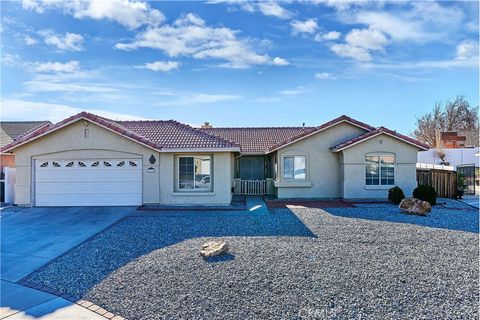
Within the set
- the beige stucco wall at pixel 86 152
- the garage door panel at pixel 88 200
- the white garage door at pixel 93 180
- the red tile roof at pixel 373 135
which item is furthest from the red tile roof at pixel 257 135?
the garage door panel at pixel 88 200

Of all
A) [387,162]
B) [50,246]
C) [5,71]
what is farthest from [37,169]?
[387,162]

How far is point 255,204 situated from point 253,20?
8937mm

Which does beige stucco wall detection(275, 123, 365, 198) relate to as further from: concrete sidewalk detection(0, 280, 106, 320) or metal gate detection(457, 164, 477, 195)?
concrete sidewalk detection(0, 280, 106, 320)

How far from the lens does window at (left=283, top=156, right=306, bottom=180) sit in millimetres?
19781

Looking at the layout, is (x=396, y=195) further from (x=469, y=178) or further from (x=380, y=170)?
(x=469, y=178)

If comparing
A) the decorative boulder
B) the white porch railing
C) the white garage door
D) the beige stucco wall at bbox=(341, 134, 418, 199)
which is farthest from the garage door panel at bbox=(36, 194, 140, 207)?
the beige stucco wall at bbox=(341, 134, 418, 199)

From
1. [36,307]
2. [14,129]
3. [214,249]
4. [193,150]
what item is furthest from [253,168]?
[14,129]

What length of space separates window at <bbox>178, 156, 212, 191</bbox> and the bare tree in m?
51.8

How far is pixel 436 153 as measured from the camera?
33.8 meters

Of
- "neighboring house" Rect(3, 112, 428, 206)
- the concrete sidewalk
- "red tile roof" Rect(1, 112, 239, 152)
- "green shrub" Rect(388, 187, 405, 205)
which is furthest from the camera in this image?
"green shrub" Rect(388, 187, 405, 205)

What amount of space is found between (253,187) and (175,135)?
24.0ft

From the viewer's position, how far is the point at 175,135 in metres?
18.1

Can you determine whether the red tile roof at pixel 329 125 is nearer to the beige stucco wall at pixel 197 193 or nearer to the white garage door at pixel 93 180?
the beige stucco wall at pixel 197 193

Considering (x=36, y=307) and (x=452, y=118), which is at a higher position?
(x=452, y=118)
